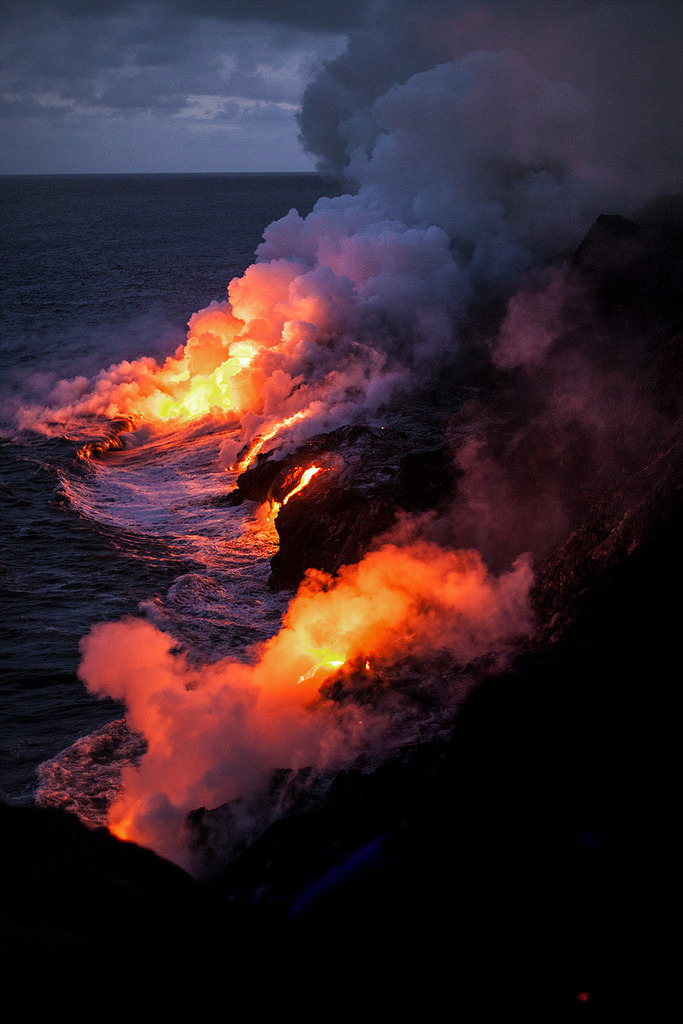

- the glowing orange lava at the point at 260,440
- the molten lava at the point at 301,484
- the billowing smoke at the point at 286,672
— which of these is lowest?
the billowing smoke at the point at 286,672

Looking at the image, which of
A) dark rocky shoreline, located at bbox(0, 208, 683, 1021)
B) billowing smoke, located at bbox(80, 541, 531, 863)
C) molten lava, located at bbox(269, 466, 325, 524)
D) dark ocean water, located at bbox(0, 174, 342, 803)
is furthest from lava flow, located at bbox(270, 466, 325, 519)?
dark rocky shoreline, located at bbox(0, 208, 683, 1021)

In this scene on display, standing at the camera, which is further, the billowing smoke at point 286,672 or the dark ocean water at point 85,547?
the dark ocean water at point 85,547

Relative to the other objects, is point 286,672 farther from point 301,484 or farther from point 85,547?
point 85,547

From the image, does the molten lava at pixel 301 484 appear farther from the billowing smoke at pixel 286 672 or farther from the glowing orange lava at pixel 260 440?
the billowing smoke at pixel 286 672

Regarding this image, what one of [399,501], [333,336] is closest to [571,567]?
[399,501]

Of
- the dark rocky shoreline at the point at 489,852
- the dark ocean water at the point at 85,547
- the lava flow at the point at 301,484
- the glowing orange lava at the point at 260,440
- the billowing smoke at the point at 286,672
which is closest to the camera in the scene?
the dark rocky shoreline at the point at 489,852

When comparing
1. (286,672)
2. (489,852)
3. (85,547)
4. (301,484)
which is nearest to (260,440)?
(301,484)

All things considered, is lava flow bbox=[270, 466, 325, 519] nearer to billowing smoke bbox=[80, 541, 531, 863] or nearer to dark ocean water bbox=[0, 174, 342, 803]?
dark ocean water bbox=[0, 174, 342, 803]

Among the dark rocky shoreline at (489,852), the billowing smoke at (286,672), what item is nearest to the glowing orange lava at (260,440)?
the billowing smoke at (286,672)
